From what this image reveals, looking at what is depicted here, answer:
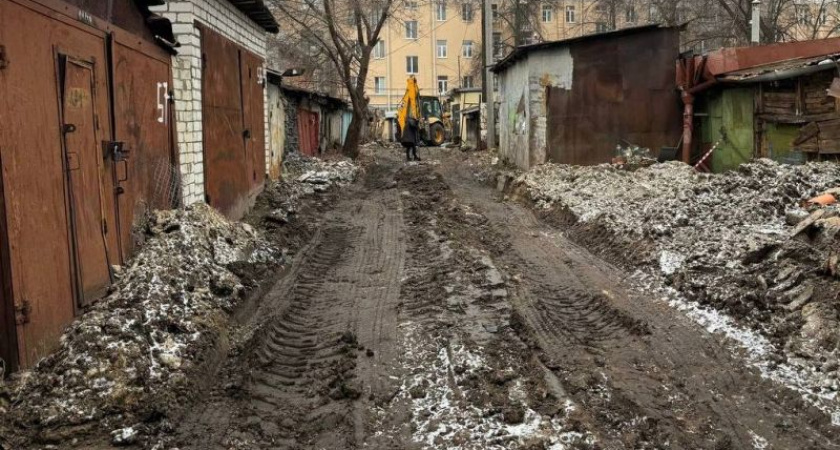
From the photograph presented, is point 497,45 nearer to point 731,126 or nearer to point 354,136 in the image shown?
point 354,136

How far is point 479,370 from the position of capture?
5090 millimetres

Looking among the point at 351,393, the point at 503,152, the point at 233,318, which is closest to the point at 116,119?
the point at 233,318

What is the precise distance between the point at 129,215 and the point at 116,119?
93 cm

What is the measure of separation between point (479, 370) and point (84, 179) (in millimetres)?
3519

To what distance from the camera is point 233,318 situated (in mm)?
6504

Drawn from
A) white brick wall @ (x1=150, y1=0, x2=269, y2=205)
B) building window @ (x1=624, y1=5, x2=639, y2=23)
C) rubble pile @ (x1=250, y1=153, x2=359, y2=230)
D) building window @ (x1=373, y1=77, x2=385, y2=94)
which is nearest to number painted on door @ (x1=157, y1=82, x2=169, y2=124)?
white brick wall @ (x1=150, y1=0, x2=269, y2=205)

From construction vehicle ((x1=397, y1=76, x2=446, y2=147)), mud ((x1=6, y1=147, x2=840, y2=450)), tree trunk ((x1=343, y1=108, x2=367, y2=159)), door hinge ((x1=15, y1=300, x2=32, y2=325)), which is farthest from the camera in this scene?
construction vehicle ((x1=397, y1=76, x2=446, y2=147))

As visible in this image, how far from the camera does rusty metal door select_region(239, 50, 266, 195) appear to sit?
12.1m

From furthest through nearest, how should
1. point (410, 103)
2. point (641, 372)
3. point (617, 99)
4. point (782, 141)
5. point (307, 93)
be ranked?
point (410, 103)
point (307, 93)
point (617, 99)
point (782, 141)
point (641, 372)

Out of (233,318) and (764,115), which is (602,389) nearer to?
(233,318)

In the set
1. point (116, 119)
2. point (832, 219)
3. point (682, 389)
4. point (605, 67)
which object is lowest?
point (682, 389)

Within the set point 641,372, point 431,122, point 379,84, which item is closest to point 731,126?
point 641,372

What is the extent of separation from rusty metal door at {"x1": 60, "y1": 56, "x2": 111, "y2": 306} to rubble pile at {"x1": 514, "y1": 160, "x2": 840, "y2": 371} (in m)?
5.62

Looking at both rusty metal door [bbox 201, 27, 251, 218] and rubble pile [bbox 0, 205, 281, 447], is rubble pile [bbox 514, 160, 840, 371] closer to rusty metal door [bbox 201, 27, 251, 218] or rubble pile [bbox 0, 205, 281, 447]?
rubble pile [bbox 0, 205, 281, 447]
